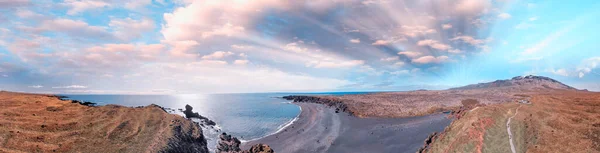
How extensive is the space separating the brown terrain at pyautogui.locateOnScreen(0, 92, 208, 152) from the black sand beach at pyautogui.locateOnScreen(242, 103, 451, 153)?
545 inches

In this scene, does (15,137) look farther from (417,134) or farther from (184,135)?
(417,134)

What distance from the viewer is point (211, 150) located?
40.6m

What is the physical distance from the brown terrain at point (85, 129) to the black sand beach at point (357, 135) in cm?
1385

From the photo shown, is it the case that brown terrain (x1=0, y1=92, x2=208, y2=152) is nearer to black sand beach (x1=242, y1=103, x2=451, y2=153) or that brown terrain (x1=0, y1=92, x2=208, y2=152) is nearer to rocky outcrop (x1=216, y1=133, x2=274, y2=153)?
rocky outcrop (x1=216, y1=133, x2=274, y2=153)

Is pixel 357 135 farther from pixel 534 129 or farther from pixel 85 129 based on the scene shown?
pixel 85 129

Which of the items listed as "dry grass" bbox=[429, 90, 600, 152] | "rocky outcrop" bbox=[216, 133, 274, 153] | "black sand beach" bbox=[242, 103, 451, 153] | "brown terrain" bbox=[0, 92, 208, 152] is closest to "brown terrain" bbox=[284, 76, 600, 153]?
"dry grass" bbox=[429, 90, 600, 152]

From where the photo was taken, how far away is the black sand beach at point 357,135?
4506cm

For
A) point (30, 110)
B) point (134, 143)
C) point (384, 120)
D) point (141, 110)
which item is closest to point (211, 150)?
point (134, 143)

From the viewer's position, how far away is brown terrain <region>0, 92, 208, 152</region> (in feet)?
91.8

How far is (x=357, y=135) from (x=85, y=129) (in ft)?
146

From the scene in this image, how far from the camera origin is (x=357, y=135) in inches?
2114

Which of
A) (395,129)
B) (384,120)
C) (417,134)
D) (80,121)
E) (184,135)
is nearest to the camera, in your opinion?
(80,121)

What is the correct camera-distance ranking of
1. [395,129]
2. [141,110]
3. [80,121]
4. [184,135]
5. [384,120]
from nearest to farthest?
[80,121]
[184,135]
[141,110]
[395,129]
[384,120]

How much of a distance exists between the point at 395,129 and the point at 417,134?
586 centimetres
